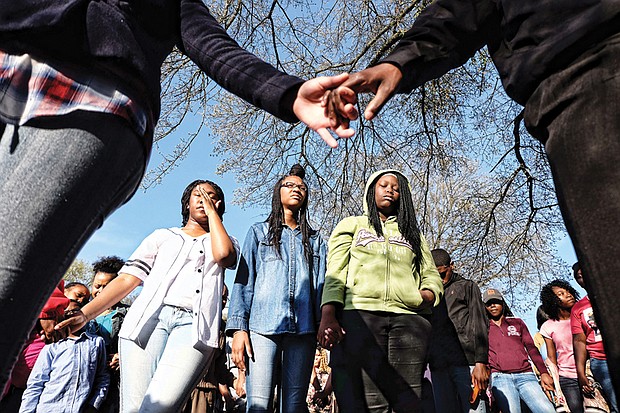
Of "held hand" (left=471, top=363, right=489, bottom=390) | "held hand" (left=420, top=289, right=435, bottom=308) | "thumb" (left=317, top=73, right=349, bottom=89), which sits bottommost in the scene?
"thumb" (left=317, top=73, right=349, bottom=89)

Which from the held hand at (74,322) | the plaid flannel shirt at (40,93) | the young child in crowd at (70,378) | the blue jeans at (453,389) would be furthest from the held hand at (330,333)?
the plaid flannel shirt at (40,93)

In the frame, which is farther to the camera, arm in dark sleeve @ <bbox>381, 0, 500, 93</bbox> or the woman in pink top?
the woman in pink top

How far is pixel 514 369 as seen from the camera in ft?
21.9

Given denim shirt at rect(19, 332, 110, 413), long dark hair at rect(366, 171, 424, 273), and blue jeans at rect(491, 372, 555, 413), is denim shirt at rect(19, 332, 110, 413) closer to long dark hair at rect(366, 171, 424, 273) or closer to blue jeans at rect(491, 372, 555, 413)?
long dark hair at rect(366, 171, 424, 273)

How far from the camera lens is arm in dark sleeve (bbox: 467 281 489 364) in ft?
18.4

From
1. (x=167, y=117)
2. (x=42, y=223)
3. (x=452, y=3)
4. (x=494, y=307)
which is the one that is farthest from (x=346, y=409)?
(x=167, y=117)

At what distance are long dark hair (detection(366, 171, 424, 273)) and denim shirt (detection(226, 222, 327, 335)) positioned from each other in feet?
1.60

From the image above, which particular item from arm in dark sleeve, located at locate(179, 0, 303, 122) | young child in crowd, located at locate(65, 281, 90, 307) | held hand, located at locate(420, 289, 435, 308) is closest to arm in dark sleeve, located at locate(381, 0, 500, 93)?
arm in dark sleeve, located at locate(179, 0, 303, 122)

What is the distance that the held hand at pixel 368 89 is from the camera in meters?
1.62

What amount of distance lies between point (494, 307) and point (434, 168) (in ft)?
9.96

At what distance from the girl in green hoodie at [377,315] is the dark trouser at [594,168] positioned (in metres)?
2.64

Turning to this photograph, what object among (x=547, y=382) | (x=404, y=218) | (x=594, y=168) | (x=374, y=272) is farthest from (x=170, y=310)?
(x=547, y=382)

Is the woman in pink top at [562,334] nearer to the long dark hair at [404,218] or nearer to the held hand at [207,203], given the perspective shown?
the long dark hair at [404,218]

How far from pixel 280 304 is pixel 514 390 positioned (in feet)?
12.4
